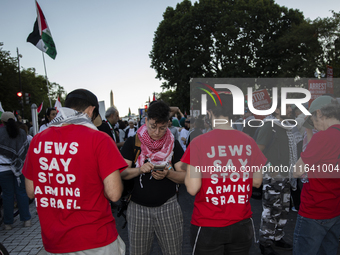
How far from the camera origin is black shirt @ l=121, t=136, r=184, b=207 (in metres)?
2.63

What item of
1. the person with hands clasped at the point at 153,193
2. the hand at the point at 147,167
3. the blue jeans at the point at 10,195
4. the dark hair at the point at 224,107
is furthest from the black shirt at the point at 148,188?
the blue jeans at the point at 10,195

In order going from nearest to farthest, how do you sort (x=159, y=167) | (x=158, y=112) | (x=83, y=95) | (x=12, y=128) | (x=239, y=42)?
(x=83, y=95)
(x=159, y=167)
(x=158, y=112)
(x=12, y=128)
(x=239, y=42)

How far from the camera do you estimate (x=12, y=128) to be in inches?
194

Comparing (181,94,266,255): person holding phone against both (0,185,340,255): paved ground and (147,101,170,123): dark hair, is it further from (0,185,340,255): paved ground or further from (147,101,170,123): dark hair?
(0,185,340,255): paved ground

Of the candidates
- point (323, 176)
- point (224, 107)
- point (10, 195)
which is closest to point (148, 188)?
point (224, 107)

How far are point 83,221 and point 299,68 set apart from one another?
926 inches

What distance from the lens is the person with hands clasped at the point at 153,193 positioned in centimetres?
262

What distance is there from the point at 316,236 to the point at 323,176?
55 centimetres

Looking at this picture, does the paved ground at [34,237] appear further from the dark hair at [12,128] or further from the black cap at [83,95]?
the black cap at [83,95]

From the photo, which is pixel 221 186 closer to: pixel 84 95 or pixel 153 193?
pixel 153 193

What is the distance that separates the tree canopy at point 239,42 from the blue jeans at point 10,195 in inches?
770

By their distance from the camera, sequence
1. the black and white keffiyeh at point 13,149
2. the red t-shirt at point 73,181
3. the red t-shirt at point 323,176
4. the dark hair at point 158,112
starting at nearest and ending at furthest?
the red t-shirt at point 73,181, the red t-shirt at point 323,176, the dark hair at point 158,112, the black and white keffiyeh at point 13,149

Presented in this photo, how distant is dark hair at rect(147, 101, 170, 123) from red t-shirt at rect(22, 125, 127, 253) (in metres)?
0.76

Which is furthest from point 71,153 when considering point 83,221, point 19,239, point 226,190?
point 19,239
